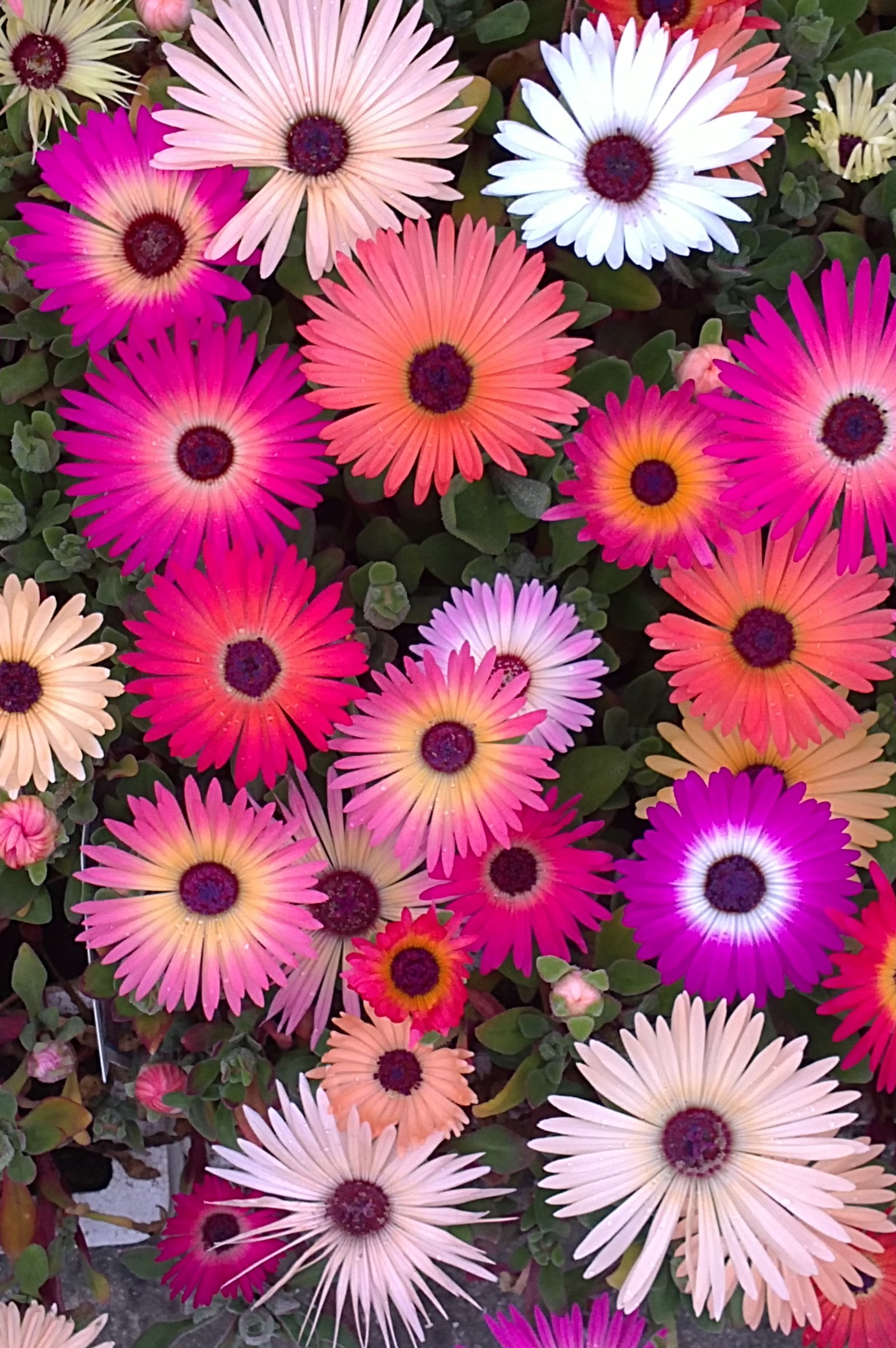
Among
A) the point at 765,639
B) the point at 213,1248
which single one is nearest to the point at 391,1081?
the point at 213,1248

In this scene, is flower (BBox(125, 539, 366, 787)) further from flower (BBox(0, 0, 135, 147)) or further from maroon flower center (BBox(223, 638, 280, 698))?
flower (BBox(0, 0, 135, 147))

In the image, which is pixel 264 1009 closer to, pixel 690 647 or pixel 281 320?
pixel 690 647

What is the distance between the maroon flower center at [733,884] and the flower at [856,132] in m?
0.56

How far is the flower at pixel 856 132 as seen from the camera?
0.96 meters

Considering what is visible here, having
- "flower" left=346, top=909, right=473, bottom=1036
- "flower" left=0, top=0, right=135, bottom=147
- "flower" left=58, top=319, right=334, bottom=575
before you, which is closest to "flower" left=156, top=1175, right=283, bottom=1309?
"flower" left=346, top=909, right=473, bottom=1036

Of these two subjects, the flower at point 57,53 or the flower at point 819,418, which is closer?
Answer: the flower at point 819,418

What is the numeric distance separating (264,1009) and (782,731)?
20.1 inches

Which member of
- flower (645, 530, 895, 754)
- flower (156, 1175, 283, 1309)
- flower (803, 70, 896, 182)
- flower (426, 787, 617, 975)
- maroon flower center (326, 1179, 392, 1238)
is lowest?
flower (156, 1175, 283, 1309)

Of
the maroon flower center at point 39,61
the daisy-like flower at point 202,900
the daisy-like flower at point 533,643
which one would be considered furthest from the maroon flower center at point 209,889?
the maroon flower center at point 39,61

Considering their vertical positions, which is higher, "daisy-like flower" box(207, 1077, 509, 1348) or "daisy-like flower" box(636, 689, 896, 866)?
"daisy-like flower" box(636, 689, 896, 866)

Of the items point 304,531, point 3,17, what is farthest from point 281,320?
point 3,17

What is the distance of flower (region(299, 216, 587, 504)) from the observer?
863 millimetres

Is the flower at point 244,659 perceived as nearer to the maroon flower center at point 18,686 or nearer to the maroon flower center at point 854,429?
the maroon flower center at point 18,686

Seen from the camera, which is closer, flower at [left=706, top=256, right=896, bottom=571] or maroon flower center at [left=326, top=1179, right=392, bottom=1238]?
flower at [left=706, top=256, right=896, bottom=571]
